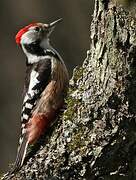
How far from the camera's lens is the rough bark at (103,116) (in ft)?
15.0

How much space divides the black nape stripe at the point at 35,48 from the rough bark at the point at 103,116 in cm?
178

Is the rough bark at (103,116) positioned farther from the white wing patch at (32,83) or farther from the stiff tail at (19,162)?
the white wing patch at (32,83)

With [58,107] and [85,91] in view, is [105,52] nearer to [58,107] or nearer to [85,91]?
[85,91]

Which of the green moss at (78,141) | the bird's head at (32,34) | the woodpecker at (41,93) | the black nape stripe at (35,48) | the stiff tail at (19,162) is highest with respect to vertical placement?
the bird's head at (32,34)

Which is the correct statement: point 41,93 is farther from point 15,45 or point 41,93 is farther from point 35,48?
point 15,45

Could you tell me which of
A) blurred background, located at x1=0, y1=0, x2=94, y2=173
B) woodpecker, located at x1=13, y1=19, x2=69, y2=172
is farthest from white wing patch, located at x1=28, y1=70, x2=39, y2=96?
blurred background, located at x1=0, y1=0, x2=94, y2=173

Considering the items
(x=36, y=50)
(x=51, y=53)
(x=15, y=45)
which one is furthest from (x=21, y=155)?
(x=15, y=45)

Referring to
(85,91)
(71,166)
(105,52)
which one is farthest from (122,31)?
(71,166)

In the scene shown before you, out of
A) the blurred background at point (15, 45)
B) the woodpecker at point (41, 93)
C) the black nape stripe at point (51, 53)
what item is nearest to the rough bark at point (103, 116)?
the woodpecker at point (41, 93)

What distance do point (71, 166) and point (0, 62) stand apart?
23.7 feet

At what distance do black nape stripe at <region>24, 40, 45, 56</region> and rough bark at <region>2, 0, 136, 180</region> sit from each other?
5.83 feet

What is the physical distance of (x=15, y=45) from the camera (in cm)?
1168

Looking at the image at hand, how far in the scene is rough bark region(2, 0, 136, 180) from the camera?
456 centimetres

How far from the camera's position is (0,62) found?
11.8 metres
